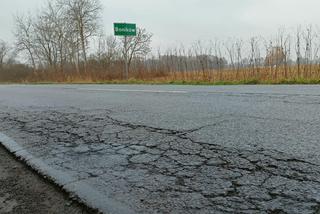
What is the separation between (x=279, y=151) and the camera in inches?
102

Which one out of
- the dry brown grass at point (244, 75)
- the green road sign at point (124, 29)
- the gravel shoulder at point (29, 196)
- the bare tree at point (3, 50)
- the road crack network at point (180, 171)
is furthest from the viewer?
the bare tree at point (3, 50)

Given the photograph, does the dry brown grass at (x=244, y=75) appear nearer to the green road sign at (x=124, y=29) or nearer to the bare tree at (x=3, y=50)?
the green road sign at (x=124, y=29)

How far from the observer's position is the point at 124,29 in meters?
16.6

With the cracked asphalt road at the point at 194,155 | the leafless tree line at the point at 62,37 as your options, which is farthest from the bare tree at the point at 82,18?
the cracked asphalt road at the point at 194,155

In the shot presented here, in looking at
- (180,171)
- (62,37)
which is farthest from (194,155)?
(62,37)

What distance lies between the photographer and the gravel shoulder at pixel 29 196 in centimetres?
195

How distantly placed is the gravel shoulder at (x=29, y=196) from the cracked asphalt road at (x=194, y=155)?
0.21 metres

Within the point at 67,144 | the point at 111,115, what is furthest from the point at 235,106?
the point at 67,144

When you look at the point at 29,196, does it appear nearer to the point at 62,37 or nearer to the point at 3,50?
the point at 62,37

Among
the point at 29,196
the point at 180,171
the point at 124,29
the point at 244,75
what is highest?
the point at 124,29

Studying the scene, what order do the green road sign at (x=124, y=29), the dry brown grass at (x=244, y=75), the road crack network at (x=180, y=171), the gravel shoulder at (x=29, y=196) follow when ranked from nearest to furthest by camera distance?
the road crack network at (x=180, y=171), the gravel shoulder at (x=29, y=196), the dry brown grass at (x=244, y=75), the green road sign at (x=124, y=29)

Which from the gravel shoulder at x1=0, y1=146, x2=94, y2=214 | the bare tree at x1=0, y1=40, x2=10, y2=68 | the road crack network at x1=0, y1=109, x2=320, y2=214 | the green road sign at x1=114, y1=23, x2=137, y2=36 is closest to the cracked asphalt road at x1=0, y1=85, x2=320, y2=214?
the road crack network at x1=0, y1=109, x2=320, y2=214

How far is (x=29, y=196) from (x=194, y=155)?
4.54 ft

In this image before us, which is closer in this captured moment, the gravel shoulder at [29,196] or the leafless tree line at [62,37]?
the gravel shoulder at [29,196]
